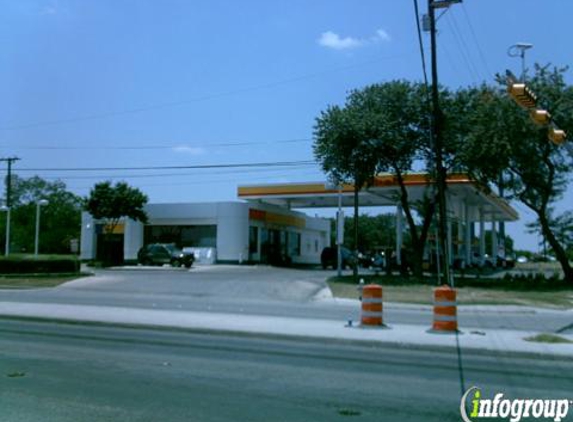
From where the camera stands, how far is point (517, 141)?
1264 inches

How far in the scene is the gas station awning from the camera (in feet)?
150

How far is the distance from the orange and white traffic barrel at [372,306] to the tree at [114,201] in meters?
35.8

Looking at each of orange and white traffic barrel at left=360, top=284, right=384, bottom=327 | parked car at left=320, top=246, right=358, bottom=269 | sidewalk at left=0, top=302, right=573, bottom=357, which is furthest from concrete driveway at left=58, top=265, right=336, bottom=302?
parked car at left=320, top=246, right=358, bottom=269

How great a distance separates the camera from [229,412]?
7637 millimetres

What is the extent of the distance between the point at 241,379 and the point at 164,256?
39727 mm

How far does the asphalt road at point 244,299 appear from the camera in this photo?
20234 mm

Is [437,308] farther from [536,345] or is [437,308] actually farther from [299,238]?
[299,238]

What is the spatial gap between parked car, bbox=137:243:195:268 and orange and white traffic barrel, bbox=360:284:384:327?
107 feet

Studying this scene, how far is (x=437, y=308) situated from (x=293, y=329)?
318cm

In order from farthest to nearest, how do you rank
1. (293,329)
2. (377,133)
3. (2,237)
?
(2,237)
(377,133)
(293,329)

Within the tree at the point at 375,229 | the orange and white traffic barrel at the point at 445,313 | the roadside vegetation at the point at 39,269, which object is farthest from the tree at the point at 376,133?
the tree at the point at 375,229

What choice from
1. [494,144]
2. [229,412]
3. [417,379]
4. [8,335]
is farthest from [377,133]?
[229,412]

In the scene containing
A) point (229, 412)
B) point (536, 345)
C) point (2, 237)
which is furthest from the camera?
point (2, 237)

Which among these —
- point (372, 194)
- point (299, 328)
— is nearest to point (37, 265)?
point (372, 194)
